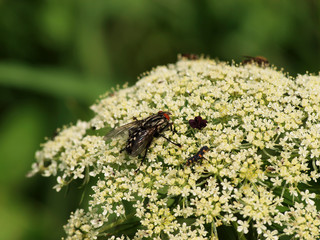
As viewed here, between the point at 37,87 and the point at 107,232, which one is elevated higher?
the point at 37,87

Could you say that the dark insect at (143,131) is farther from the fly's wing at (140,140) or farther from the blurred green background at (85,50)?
the blurred green background at (85,50)

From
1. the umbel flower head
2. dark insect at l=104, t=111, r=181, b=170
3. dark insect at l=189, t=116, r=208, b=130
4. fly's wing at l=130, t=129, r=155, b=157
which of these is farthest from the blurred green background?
dark insect at l=189, t=116, r=208, b=130

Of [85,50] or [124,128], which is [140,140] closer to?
[124,128]

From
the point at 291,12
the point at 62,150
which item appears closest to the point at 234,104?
the point at 62,150

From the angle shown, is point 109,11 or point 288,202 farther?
point 109,11

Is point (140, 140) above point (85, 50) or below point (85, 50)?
below

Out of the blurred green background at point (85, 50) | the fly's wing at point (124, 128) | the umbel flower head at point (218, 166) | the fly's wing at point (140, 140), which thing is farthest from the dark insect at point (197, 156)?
the blurred green background at point (85, 50)

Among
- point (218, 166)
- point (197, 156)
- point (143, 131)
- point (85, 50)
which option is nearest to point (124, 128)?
point (143, 131)

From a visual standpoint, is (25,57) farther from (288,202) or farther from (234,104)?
(288,202)
